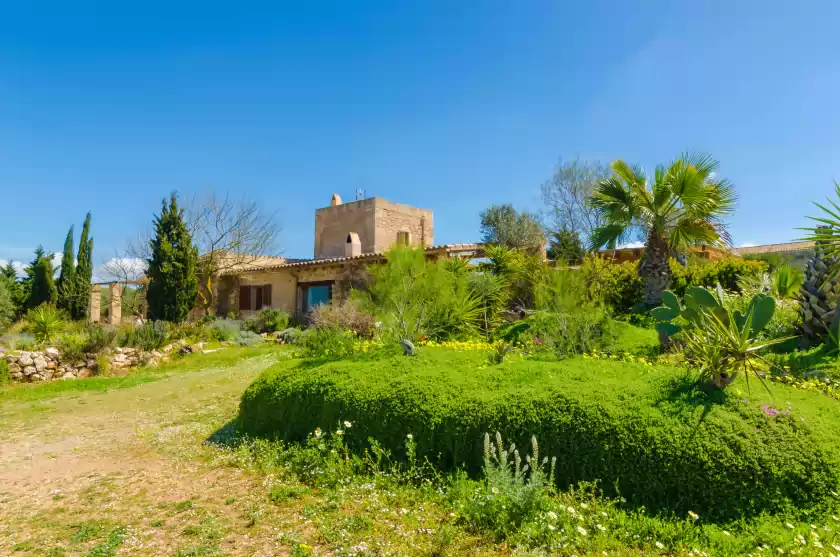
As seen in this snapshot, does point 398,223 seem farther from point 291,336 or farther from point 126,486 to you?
point 126,486

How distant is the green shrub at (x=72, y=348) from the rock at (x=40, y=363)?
47cm

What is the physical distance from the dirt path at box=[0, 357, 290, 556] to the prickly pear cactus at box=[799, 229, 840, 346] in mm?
7838

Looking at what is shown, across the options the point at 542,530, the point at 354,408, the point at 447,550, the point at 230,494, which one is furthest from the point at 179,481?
the point at 542,530

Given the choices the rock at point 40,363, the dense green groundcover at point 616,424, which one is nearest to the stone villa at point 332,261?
the rock at point 40,363

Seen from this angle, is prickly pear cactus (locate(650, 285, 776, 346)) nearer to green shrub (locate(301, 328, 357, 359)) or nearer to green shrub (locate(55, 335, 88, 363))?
green shrub (locate(301, 328, 357, 359))

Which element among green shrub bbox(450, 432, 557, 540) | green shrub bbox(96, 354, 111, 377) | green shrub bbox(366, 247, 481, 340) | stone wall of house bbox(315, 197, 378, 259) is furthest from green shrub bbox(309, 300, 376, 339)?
stone wall of house bbox(315, 197, 378, 259)

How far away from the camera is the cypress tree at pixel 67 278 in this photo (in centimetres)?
2247

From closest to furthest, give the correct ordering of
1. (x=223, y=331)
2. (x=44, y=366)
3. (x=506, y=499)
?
(x=506, y=499) → (x=44, y=366) → (x=223, y=331)

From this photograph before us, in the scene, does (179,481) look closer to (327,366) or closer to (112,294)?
Result: (327,366)

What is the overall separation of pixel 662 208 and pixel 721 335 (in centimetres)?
689

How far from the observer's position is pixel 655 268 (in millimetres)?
10570

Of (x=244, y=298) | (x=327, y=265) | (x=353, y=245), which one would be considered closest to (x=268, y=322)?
(x=327, y=265)

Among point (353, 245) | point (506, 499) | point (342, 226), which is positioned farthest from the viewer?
point (342, 226)

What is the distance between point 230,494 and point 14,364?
36.2ft
